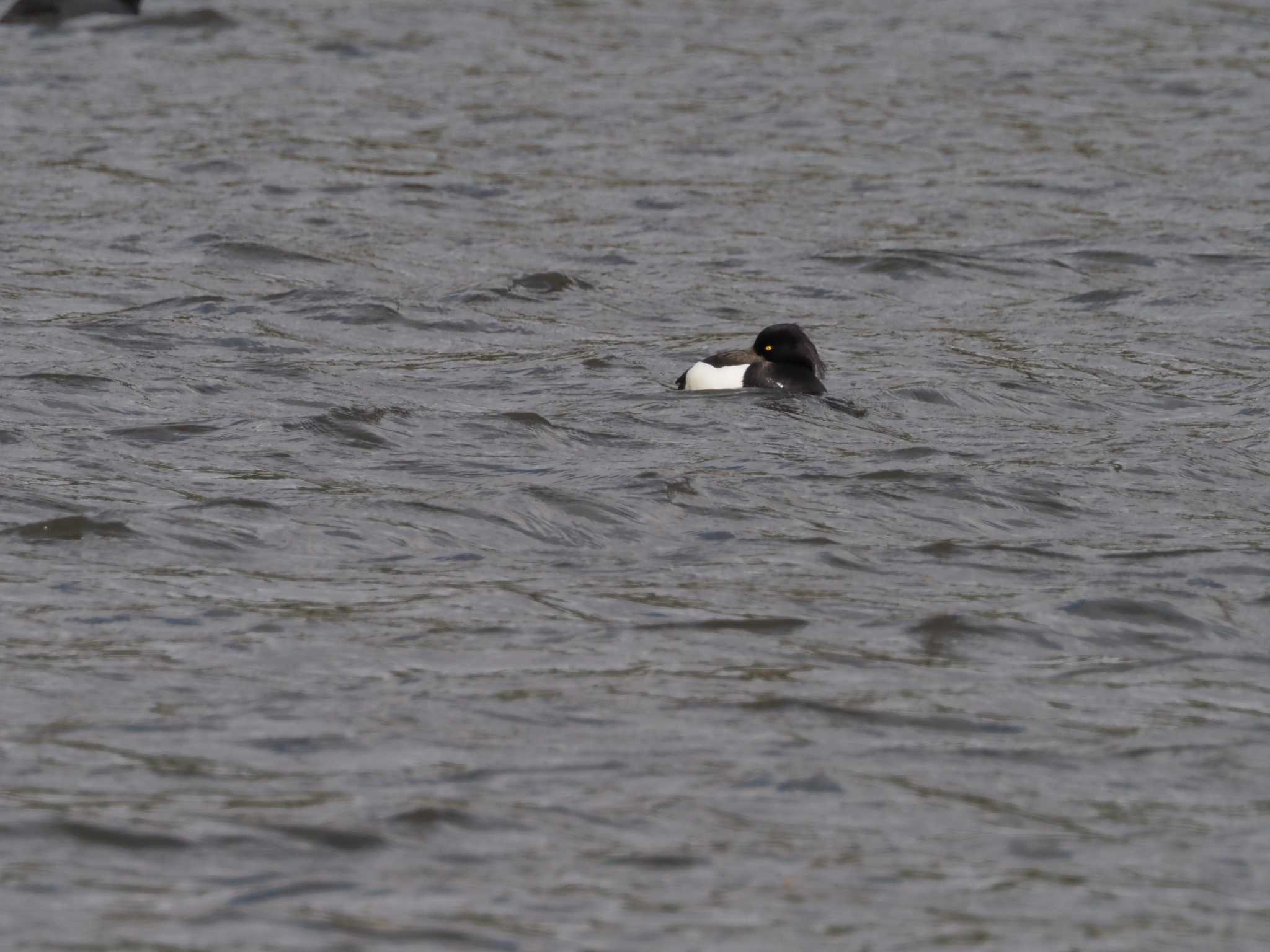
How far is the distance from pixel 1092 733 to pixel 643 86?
17099 millimetres

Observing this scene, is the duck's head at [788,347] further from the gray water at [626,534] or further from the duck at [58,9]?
the duck at [58,9]

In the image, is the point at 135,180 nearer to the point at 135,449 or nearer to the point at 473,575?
the point at 135,449

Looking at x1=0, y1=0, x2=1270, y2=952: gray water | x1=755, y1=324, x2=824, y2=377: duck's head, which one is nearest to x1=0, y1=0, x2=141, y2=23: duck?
x1=0, y1=0, x2=1270, y2=952: gray water

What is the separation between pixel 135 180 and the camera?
18.9 metres

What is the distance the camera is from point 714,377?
42.3 feet

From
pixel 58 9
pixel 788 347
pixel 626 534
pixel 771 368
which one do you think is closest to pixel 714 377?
pixel 771 368

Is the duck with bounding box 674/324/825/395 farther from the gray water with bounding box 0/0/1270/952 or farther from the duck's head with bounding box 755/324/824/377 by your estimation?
the gray water with bounding box 0/0/1270/952

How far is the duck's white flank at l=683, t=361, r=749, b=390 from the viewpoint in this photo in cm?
1286

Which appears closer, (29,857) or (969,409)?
(29,857)

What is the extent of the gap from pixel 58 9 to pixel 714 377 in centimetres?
1703

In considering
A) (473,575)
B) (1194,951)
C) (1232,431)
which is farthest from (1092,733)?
(1232,431)

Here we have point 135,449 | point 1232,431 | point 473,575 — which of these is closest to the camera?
point 473,575

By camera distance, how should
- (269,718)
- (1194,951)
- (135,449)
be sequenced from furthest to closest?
(135,449)
(269,718)
(1194,951)

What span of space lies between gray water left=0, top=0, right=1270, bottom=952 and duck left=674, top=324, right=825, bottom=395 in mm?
169
